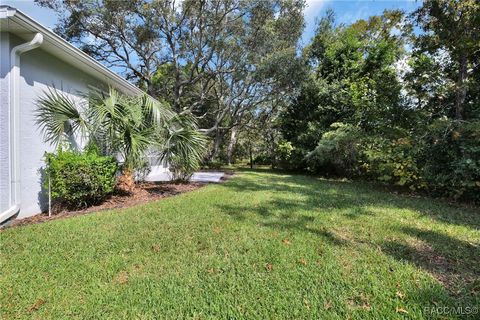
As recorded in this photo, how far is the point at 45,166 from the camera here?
5.31 m

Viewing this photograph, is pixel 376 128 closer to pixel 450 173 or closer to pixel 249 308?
pixel 450 173

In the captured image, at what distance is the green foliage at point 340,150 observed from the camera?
413 inches

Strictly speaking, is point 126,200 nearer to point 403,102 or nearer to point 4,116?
point 4,116

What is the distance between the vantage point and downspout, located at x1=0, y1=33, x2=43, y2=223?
4.43 m

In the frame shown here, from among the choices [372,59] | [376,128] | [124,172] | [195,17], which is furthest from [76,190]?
[372,59]

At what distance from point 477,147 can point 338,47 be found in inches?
369

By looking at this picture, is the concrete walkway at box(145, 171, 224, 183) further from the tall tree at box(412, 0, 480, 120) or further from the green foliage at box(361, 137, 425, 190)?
the tall tree at box(412, 0, 480, 120)

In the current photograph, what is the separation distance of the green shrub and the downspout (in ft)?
1.80

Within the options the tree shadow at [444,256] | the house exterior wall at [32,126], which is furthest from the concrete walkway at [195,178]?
the tree shadow at [444,256]

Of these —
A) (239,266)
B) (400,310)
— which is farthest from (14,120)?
(400,310)

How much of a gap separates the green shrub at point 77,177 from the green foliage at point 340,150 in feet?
28.8

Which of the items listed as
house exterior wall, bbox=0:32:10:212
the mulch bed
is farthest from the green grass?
house exterior wall, bbox=0:32:10:212

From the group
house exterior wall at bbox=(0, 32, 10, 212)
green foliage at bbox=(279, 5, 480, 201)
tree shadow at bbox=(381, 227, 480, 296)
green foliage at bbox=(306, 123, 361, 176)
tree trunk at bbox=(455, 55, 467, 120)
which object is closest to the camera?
tree shadow at bbox=(381, 227, 480, 296)

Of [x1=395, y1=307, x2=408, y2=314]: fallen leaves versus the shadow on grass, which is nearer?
[x1=395, y1=307, x2=408, y2=314]: fallen leaves
